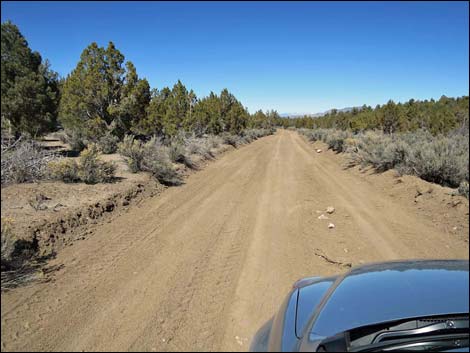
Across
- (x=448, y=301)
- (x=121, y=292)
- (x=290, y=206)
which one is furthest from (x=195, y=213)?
(x=448, y=301)

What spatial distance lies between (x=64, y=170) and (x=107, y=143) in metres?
8.02

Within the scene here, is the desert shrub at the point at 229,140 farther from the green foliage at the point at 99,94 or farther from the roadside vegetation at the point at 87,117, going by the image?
the green foliage at the point at 99,94

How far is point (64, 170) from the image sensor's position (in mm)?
7941

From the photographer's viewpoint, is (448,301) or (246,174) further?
(246,174)

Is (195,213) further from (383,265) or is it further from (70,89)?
(70,89)

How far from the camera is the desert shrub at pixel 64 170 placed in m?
7.78

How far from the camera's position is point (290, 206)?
811 cm

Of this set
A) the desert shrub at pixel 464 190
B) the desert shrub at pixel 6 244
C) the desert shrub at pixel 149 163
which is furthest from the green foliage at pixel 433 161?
the desert shrub at pixel 6 244

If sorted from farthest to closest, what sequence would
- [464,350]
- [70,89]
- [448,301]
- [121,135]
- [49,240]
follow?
[121,135] < [70,89] < [49,240] < [448,301] < [464,350]

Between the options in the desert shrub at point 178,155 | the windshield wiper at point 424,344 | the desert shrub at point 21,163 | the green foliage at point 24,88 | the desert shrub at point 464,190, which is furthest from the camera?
the desert shrub at point 178,155

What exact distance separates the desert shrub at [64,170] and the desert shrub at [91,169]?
15 centimetres

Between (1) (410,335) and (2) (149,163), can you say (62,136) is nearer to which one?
(2) (149,163)

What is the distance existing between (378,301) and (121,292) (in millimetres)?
3002

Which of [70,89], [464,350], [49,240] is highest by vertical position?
[70,89]
